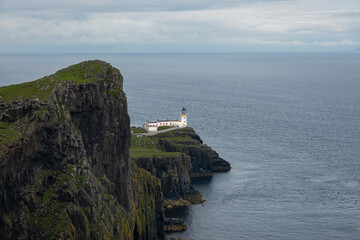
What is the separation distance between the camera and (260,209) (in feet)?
330

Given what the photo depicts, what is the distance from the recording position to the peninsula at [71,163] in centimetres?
5169

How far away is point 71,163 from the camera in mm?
57656

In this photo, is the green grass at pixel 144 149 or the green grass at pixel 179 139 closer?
the green grass at pixel 144 149

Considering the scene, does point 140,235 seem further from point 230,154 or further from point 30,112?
point 230,154

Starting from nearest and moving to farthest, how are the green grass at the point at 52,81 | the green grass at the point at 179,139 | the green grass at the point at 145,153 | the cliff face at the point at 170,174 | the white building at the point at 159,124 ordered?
the green grass at the point at 52,81
the cliff face at the point at 170,174
the green grass at the point at 145,153
the green grass at the point at 179,139
the white building at the point at 159,124

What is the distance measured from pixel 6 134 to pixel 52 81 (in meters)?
12.4

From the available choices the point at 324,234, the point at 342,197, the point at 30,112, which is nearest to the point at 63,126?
the point at 30,112

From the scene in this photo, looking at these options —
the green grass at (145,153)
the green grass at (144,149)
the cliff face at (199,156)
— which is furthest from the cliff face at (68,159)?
the cliff face at (199,156)

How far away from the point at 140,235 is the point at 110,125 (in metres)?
15.4

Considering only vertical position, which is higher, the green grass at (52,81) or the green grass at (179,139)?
the green grass at (52,81)

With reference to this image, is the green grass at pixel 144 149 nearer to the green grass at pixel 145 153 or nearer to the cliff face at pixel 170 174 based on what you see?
the green grass at pixel 145 153

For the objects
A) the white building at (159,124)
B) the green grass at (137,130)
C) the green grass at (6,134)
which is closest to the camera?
the green grass at (6,134)

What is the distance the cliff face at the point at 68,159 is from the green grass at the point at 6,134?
8 cm

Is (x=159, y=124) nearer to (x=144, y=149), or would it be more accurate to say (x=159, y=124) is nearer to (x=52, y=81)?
(x=144, y=149)
